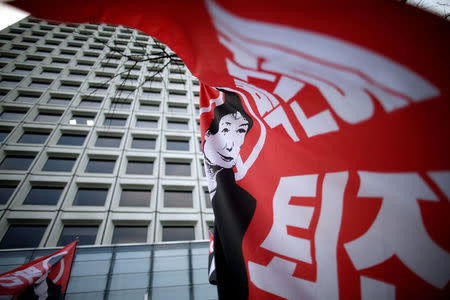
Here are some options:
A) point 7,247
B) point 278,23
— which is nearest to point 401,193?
point 278,23

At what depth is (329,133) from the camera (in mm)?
1316

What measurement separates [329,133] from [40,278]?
23.4ft

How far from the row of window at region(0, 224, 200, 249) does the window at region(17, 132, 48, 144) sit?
6.10 metres

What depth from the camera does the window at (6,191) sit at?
37.4 ft

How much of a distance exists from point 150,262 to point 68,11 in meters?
10.9

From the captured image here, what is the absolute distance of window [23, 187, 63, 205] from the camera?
38.2 feet

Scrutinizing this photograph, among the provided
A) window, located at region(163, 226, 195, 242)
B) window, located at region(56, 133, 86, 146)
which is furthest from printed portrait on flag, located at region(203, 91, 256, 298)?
window, located at region(56, 133, 86, 146)

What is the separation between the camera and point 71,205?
1156cm

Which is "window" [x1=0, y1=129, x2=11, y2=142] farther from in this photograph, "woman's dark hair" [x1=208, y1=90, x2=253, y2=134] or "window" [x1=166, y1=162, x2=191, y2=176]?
"woman's dark hair" [x1=208, y1=90, x2=253, y2=134]

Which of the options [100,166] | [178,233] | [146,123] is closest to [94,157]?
[100,166]

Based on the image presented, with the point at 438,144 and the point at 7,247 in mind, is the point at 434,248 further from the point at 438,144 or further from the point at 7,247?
the point at 7,247

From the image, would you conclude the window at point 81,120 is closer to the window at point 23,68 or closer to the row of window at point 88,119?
the row of window at point 88,119

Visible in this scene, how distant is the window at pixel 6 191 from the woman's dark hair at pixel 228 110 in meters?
14.7

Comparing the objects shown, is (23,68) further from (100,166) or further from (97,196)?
(97,196)
